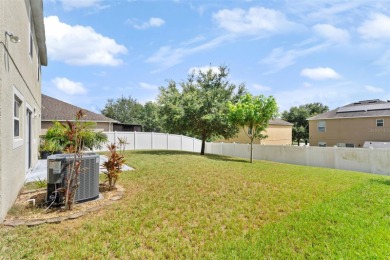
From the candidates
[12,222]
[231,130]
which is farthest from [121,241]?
[231,130]

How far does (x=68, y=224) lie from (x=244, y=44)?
1028cm

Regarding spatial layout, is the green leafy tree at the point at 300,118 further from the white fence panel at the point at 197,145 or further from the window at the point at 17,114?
the window at the point at 17,114

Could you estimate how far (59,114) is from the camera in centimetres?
2086

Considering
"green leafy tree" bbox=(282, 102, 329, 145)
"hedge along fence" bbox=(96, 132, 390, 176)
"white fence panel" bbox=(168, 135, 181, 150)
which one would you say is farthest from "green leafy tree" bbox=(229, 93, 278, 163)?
"green leafy tree" bbox=(282, 102, 329, 145)

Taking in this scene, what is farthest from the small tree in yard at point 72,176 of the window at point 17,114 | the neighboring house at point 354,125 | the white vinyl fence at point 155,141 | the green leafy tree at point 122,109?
the green leafy tree at point 122,109

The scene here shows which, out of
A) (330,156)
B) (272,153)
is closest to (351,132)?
(272,153)

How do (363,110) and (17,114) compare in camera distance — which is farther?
(363,110)

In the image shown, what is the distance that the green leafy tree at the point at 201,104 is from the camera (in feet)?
58.1

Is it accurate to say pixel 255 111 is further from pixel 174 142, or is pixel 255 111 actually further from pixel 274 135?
pixel 274 135

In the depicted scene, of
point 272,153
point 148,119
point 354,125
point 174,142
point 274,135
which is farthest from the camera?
point 148,119

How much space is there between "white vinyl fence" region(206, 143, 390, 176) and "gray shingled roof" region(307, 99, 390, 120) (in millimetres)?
11207

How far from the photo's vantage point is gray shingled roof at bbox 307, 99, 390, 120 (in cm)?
2236

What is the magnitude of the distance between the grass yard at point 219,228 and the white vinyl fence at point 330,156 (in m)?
7.77

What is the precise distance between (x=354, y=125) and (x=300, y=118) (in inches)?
618
